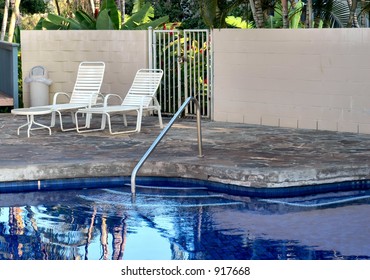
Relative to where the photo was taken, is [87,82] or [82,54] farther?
[82,54]

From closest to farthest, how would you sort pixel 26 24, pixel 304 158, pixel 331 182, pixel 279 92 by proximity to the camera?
pixel 331 182 → pixel 304 158 → pixel 279 92 → pixel 26 24

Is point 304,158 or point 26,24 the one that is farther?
point 26,24

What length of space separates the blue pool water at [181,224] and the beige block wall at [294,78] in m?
4.15

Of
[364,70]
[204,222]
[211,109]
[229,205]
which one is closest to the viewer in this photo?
[204,222]

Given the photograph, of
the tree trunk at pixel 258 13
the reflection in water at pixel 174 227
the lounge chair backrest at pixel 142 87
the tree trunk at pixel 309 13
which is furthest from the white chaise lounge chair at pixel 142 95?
the reflection in water at pixel 174 227

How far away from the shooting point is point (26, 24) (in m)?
51.6

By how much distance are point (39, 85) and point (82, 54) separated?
111 centimetres

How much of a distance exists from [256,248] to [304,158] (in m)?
4.15

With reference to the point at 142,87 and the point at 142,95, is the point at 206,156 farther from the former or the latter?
the point at 142,87

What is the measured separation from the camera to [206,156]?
1341cm

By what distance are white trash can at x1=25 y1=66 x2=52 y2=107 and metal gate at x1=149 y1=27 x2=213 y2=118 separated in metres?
2.32

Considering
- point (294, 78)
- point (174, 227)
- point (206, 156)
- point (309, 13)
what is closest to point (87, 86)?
point (294, 78)

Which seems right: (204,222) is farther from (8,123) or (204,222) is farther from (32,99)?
(32,99)

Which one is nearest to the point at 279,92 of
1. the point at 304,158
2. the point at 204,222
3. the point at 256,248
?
the point at 304,158
